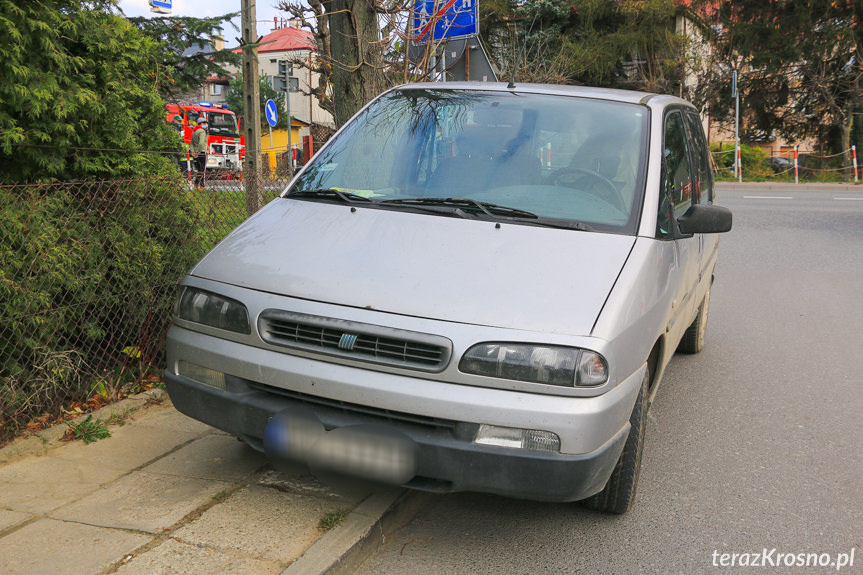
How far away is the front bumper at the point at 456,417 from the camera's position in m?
2.87

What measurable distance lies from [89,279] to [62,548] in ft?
6.30

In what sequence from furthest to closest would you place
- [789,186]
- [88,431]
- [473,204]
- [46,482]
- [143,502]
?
1. [789,186]
2. [88,431]
3. [473,204]
4. [46,482]
5. [143,502]

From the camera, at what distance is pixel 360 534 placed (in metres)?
3.18

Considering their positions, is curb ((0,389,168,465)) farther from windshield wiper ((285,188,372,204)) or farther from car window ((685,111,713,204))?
car window ((685,111,713,204))

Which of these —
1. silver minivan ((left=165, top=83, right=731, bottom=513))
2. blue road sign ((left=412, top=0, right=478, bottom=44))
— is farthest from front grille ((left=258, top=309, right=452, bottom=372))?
blue road sign ((left=412, top=0, right=478, bottom=44))

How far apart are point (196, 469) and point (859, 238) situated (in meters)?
12.7

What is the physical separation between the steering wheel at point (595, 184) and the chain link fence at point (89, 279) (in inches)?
99.7

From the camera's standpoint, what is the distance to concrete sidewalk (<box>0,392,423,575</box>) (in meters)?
2.98

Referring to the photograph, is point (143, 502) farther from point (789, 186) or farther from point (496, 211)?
point (789, 186)

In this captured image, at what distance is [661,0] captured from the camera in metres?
A: 38.9

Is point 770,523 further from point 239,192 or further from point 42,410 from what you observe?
point 239,192

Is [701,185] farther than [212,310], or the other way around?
[701,185]

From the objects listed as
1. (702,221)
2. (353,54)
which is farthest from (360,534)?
(353,54)

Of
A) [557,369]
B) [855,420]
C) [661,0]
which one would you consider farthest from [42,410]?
[661,0]
